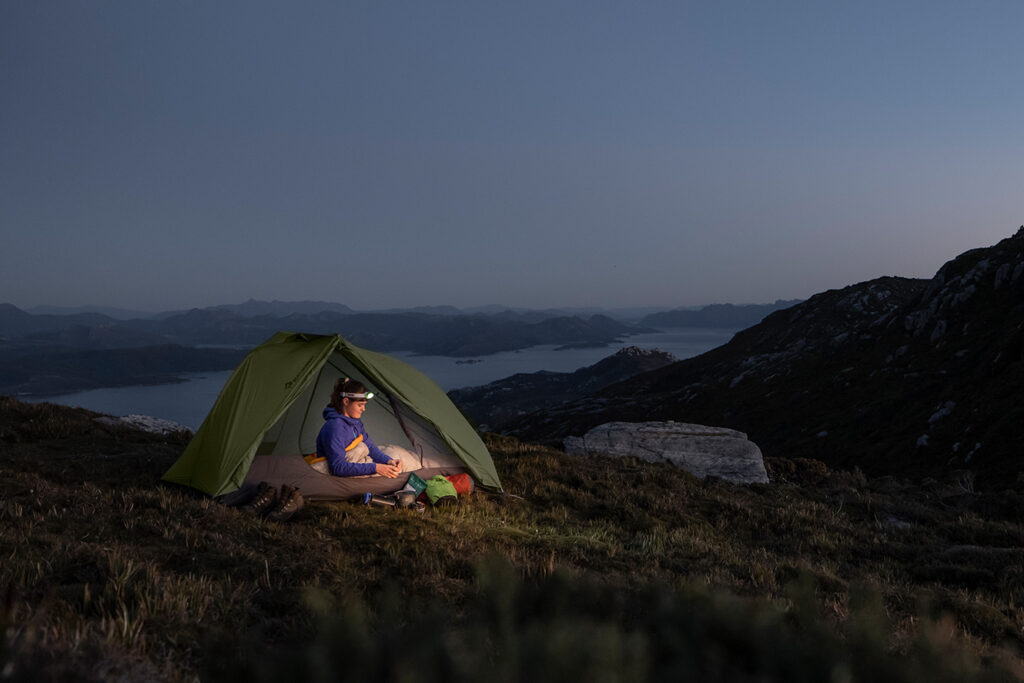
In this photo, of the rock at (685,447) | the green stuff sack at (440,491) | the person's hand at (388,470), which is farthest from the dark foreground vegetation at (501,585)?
the rock at (685,447)

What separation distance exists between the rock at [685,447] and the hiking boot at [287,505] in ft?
34.1

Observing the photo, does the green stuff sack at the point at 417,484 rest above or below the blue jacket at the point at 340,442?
below

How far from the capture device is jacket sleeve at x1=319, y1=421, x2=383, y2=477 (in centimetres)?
858

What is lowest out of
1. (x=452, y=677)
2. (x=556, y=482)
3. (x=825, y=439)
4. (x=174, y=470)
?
(x=825, y=439)

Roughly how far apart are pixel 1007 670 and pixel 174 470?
10258 millimetres

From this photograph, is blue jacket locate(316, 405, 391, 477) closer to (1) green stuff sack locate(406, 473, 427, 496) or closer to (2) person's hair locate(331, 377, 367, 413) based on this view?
(2) person's hair locate(331, 377, 367, 413)

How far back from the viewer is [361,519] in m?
7.46

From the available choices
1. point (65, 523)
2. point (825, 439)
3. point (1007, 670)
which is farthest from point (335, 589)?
point (825, 439)

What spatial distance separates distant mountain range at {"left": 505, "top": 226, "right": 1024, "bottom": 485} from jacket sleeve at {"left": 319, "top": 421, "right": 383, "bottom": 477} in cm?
1796

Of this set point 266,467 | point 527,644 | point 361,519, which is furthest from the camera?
point 266,467

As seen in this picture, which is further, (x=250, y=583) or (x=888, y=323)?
(x=888, y=323)

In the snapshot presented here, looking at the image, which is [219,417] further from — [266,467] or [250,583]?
[250,583]

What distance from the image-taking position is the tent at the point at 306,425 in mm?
8438

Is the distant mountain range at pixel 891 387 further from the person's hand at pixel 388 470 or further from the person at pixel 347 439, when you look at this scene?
the person at pixel 347 439
